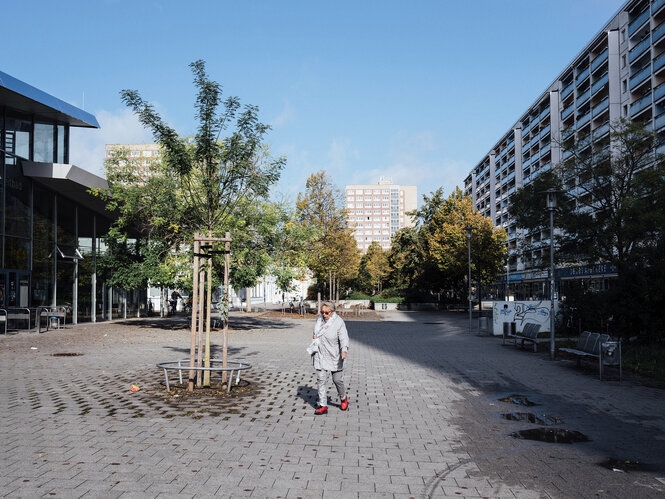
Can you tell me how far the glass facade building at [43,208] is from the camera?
20188 millimetres

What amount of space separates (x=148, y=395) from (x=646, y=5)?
4802 cm

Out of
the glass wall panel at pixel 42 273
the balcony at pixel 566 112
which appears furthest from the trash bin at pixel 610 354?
the balcony at pixel 566 112

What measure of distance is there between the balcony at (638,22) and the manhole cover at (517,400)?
143 ft

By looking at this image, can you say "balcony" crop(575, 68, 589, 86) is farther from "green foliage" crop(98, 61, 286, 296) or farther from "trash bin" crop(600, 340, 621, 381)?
"trash bin" crop(600, 340, 621, 381)

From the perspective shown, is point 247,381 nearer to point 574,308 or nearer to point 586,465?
point 586,465

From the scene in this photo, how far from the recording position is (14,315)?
62.4ft

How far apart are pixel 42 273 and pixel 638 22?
1811 inches

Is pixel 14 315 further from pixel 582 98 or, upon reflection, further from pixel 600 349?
pixel 582 98

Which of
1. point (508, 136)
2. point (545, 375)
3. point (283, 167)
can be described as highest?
point (508, 136)

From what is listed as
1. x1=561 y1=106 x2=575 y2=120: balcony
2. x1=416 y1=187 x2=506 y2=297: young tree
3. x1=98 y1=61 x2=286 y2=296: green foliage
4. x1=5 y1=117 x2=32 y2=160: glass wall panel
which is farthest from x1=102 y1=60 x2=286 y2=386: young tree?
x1=561 y1=106 x2=575 y2=120: balcony

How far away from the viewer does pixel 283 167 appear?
63.6 ft

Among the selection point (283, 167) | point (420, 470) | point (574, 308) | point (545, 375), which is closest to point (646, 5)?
point (574, 308)

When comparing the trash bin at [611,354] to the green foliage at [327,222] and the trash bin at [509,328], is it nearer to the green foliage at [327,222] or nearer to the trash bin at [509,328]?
the trash bin at [509,328]

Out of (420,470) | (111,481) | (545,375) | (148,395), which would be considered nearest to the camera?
(111,481)
